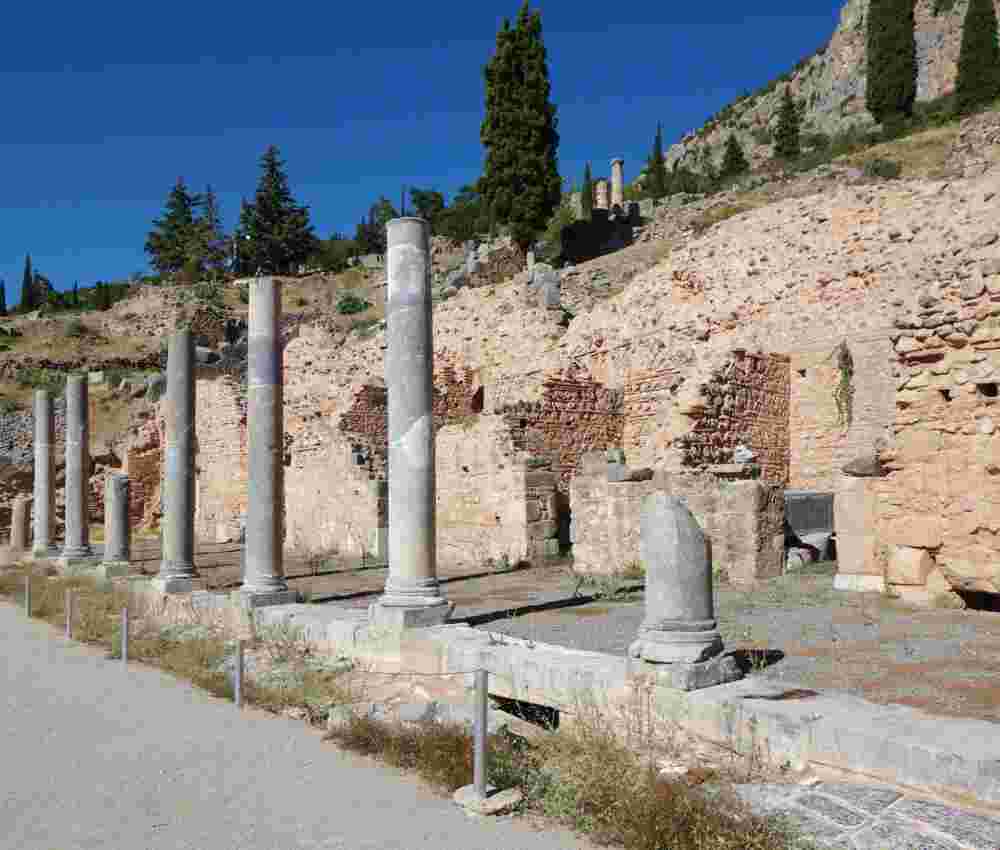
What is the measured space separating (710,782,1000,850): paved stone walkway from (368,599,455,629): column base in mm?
4821

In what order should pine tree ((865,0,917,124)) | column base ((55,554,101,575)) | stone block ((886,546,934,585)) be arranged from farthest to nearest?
pine tree ((865,0,917,124))
column base ((55,554,101,575))
stone block ((886,546,934,585))

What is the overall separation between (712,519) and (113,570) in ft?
36.4

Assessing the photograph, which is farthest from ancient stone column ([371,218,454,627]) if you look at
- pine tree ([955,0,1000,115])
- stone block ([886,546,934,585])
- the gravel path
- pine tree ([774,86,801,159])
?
pine tree ([774,86,801,159])

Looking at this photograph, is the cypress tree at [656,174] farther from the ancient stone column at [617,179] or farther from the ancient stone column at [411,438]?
the ancient stone column at [411,438]

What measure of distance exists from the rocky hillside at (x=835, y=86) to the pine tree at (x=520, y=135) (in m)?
33.8

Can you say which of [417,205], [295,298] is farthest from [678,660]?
[417,205]

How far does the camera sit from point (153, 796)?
6371 millimetres

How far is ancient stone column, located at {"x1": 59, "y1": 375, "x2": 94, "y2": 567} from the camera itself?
20688mm

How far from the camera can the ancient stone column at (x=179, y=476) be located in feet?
48.8

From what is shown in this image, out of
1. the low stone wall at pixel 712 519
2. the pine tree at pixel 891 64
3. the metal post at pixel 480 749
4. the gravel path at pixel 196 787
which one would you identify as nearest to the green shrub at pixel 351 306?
the pine tree at pixel 891 64

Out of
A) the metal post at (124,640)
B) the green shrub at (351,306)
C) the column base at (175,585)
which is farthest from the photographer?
the green shrub at (351,306)

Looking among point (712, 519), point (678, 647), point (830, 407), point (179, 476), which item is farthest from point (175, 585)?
point (830, 407)

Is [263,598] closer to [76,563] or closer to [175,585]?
[175,585]

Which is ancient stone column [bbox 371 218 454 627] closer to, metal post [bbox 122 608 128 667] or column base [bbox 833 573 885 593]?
metal post [bbox 122 608 128 667]
